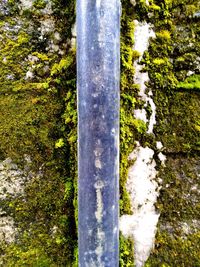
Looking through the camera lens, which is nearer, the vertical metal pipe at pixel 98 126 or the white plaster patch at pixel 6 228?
the vertical metal pipe at pixel 98 126

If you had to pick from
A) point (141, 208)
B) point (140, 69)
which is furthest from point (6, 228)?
point (140, 69)

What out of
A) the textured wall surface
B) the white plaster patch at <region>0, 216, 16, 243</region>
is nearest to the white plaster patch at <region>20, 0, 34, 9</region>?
the textured wall surface

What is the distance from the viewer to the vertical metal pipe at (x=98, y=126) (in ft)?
2.23

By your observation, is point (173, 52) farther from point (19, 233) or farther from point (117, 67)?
point (19, 233)

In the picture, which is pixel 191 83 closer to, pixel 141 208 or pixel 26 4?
pixel 141 208

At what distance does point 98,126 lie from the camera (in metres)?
0.69

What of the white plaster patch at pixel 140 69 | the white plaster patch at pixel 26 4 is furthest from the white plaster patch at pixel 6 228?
the white plaster patch at pixel 26 4

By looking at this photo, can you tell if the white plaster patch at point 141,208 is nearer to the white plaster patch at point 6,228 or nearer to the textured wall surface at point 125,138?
the textured wall surface at point 125,138

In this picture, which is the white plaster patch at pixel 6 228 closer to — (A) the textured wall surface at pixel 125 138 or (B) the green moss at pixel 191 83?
(A) the textured wall surface at pixel 125 138

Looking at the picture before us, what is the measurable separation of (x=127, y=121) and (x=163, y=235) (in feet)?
1.10

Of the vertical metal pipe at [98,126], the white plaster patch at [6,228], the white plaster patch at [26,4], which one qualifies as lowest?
the white plaster patch at [6,228]

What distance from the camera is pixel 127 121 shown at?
89cm

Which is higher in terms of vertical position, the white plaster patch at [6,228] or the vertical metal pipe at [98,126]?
the vertical metal pipe at [98,126]

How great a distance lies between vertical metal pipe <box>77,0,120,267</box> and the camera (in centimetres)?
68
